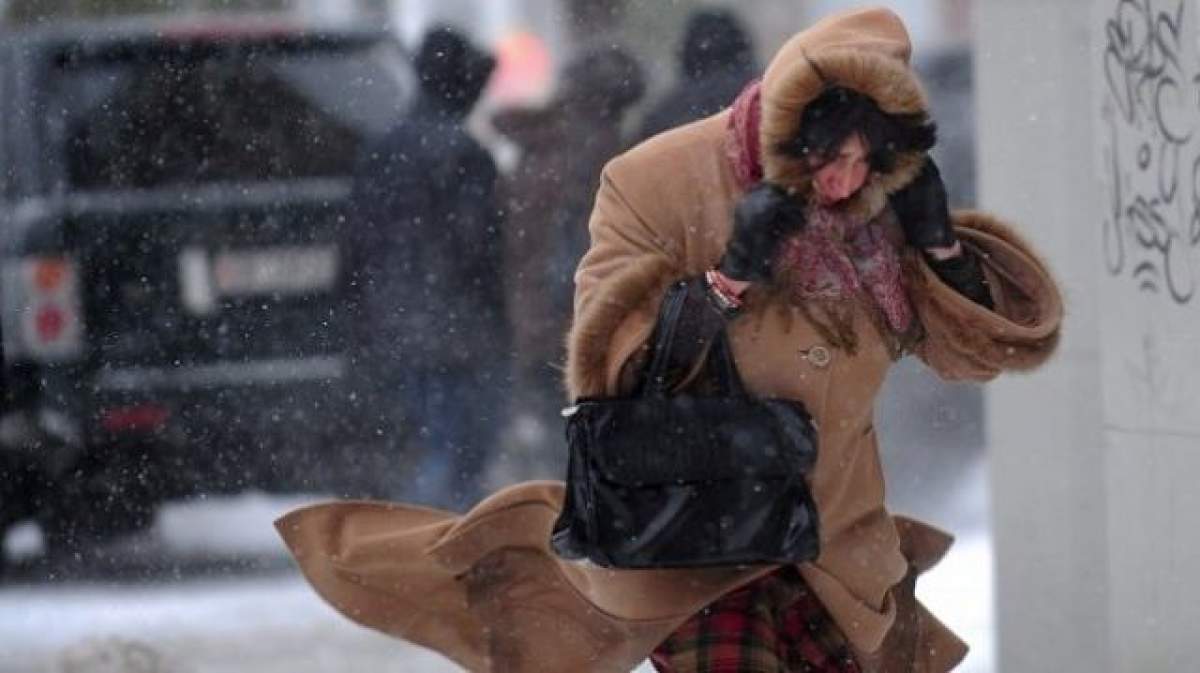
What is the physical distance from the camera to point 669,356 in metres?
4.70

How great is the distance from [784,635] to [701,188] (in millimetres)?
806

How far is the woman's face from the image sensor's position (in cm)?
459

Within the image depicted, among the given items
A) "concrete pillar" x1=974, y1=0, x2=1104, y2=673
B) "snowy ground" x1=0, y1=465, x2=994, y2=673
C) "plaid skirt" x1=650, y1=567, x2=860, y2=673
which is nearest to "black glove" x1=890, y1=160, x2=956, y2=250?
"plaid skirt" x1=650, y1=567, x2=860, y2=673

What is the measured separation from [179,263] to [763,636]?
6236 millimetres

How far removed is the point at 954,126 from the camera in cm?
1225

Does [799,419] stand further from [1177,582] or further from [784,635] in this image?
[1177,582]

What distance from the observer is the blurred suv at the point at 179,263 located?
Answer: 1066 cm

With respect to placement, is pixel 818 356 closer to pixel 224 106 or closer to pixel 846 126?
pixel 846 126

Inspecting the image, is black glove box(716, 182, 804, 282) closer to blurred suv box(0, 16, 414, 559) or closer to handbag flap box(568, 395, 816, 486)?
handbag flap box(568, 395, 816, 486)

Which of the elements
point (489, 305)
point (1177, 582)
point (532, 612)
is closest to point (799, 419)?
point (532, 612)

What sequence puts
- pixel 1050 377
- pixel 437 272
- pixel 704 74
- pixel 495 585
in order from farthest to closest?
pixel 437 272, pixel 704 74, pixel 1050 377, pixel 495 585

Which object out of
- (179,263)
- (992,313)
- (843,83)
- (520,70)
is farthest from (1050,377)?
(520,70)

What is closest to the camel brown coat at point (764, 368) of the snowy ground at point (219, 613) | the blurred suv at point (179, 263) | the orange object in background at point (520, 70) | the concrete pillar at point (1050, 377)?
the concrete pillar at point (1050, 377)

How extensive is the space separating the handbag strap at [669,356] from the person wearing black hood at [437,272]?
552cm
